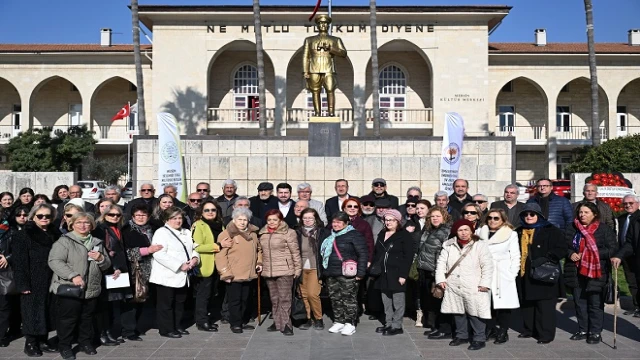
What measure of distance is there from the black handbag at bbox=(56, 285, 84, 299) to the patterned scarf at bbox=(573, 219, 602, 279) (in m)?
5.59

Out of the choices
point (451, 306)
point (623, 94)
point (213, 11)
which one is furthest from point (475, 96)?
point (451, 306)

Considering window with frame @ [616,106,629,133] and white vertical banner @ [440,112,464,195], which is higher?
window with frame @ [616,106,629,133]

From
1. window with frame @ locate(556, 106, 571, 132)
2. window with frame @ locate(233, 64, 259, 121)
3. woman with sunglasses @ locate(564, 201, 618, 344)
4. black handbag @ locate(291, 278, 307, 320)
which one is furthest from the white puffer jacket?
window with frame @ locate(556, 106, 571, 132)

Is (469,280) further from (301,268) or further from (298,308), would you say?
(298,308)

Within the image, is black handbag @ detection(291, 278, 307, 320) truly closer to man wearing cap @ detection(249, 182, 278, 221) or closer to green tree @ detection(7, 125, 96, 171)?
man wearing cap @ detection(249, 182, 278, 221)

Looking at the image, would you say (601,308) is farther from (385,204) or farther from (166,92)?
(166,92)

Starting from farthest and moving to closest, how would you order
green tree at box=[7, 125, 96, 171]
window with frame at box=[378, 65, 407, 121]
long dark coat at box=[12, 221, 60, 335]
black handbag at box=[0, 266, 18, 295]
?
window with frame at box=[378, 65, 407, 121], green tree at box=[7, 125, 96, 171], black handbag at box=[0, 266, 18, 295], long dark coat at box=[12, 221, 60, 335]

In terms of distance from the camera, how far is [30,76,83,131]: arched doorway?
40188 mm

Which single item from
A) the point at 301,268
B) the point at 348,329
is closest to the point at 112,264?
the point at 301,268

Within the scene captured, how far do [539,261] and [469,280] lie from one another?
873mm

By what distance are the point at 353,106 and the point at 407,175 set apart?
22653 millimetres

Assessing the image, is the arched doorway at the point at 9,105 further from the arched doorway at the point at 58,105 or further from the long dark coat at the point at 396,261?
the long dark coat at the point at 396,261

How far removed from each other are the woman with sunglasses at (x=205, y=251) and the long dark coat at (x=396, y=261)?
2062mm

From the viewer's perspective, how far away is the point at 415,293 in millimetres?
8852
